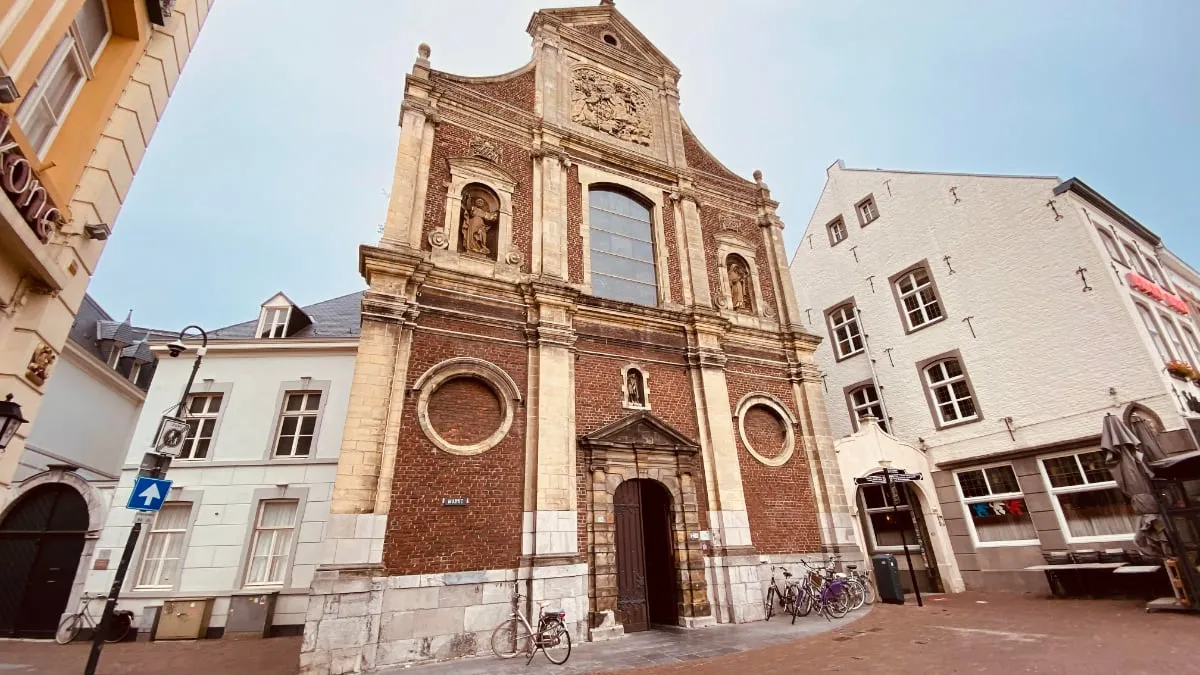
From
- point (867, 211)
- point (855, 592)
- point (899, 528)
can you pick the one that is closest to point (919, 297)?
point (867, 211)

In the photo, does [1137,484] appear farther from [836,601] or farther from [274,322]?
[274,322]

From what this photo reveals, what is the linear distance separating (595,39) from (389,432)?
13883 mm

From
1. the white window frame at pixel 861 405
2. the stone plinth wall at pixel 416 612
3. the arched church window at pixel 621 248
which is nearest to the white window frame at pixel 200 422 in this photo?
the stone plinth wall at pixel 416 612


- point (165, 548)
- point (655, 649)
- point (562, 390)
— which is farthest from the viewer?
point (165, 548)

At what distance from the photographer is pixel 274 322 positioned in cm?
1459

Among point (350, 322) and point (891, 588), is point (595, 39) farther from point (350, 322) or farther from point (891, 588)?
point (891, 588)

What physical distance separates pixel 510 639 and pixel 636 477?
12.8 ft

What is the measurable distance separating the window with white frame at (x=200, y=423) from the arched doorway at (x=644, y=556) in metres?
11.1

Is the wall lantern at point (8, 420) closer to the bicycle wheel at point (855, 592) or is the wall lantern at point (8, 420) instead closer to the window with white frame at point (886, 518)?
the bicycle wheel at point (855, 592)

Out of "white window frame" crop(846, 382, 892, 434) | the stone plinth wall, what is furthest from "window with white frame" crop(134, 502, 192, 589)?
"white window frame" crop(846, 382, 892, 434)

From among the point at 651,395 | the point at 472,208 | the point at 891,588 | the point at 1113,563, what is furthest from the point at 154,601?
the point at 1113,563

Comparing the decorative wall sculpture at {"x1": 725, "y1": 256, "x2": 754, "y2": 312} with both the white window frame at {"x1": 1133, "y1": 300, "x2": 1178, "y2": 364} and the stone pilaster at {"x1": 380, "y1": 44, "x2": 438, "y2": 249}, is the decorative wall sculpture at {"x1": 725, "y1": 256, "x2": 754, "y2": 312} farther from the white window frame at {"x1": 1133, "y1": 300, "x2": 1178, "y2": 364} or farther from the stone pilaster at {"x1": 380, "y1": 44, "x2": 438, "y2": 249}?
the white window frame at {"x1": 1133, "y1": 300, "x2": 1178, "y2": 364}

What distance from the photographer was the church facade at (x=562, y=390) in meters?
8.34

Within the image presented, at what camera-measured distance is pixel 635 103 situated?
15.8 m
